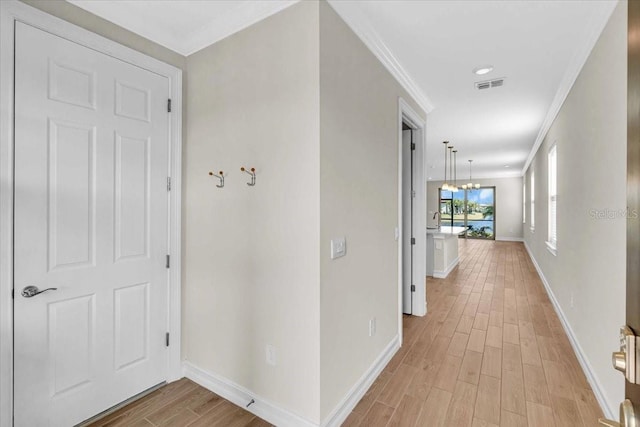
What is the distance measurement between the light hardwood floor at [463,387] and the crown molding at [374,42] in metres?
2.59

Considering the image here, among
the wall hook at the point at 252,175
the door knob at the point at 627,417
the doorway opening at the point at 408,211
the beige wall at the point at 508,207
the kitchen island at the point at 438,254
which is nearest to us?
the door knob at the point at 627,417

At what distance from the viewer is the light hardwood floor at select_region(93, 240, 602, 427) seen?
1.93 meters

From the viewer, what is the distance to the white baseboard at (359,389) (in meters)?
1.85

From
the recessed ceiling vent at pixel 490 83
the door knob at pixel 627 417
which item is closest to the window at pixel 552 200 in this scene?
the recessed ceiling vent at pixel 490 83

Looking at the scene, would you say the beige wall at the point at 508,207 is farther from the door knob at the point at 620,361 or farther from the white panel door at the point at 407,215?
the door knob at the point at 620,361

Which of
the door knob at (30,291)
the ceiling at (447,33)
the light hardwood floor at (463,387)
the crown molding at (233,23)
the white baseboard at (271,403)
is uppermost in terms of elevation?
the ceiling at (447,33)

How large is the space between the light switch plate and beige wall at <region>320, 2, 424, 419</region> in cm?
4

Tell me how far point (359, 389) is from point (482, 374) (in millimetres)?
1075

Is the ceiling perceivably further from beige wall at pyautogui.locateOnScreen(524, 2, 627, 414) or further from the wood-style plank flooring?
the wood-style plank flooring

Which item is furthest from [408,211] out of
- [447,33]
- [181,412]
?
[181,412]

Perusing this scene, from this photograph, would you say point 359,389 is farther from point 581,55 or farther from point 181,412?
point 581,55

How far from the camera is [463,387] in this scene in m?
2.26

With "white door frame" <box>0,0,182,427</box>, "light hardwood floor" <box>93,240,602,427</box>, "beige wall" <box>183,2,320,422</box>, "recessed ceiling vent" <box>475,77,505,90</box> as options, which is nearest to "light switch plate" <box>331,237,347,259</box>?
"beige wall" <box>183,2,320,422</box>

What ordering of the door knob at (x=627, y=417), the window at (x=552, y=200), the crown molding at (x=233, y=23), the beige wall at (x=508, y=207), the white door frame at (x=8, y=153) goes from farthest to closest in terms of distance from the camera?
1. the beige wall at (x=508, y=207)
2. the window at (x=552, y=200)
3. the crown molding at (x=233, y=23)
4. the white door frame at (x=8, y=153)
5. the door knob at (x=627, y=417)
